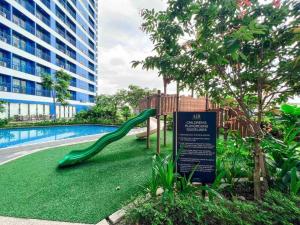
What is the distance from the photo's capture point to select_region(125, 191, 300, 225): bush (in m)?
2.73

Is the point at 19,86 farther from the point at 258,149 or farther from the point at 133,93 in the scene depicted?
the point at 258,149

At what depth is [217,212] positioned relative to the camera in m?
2.80

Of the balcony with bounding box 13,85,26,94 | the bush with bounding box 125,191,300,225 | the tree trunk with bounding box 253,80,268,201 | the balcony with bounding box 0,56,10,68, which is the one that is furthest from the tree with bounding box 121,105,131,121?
the bush with bounding box 125,191,300,225

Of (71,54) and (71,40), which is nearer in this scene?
(71,40)

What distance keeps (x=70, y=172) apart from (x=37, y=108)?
29392 millimetres

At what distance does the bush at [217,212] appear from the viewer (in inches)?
108

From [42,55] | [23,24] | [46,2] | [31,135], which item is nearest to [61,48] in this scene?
[42,55]

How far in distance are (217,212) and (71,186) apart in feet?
11.8

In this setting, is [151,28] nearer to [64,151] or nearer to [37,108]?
[64,151]

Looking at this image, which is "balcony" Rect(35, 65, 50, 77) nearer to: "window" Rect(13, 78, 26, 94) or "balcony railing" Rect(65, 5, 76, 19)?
"window" Rect(13, 78, 26, 94)

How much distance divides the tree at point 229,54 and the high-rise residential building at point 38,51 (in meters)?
27.3

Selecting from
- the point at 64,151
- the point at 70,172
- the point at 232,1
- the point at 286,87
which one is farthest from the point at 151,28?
the point at 64,151

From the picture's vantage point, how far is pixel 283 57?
3037 mm

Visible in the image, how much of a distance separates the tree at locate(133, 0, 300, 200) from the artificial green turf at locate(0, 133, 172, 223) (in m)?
2.56
